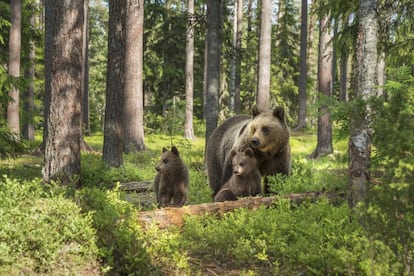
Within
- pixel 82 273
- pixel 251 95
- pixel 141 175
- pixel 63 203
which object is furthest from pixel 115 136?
pixel 251 95

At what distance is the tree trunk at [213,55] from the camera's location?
47.1ft

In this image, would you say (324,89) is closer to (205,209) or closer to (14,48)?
(205,209)

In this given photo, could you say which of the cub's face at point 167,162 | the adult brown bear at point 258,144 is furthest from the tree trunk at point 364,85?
the cub's face at point 167,162

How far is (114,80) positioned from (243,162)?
6.14 metres

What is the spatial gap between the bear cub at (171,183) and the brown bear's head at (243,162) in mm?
1315

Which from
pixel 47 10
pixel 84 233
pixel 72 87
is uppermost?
pixel 47 10

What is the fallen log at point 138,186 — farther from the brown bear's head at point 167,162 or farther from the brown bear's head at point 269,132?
the brown bear's head at point 269,132

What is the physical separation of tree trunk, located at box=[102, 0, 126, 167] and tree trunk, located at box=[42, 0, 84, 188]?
3068mm

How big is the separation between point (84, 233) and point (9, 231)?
0.91 m

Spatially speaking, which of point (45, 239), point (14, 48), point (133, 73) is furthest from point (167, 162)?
point (14, 48)

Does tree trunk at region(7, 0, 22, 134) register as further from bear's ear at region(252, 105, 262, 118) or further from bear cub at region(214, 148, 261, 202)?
bear cub at region(214, 148, 261, 202)

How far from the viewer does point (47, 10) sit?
65.3 feet

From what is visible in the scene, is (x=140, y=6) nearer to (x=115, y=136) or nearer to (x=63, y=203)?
(x=115, y=136)

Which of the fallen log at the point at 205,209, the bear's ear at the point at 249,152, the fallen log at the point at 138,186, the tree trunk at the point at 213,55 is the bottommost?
the fallen log at the point at 138,186
